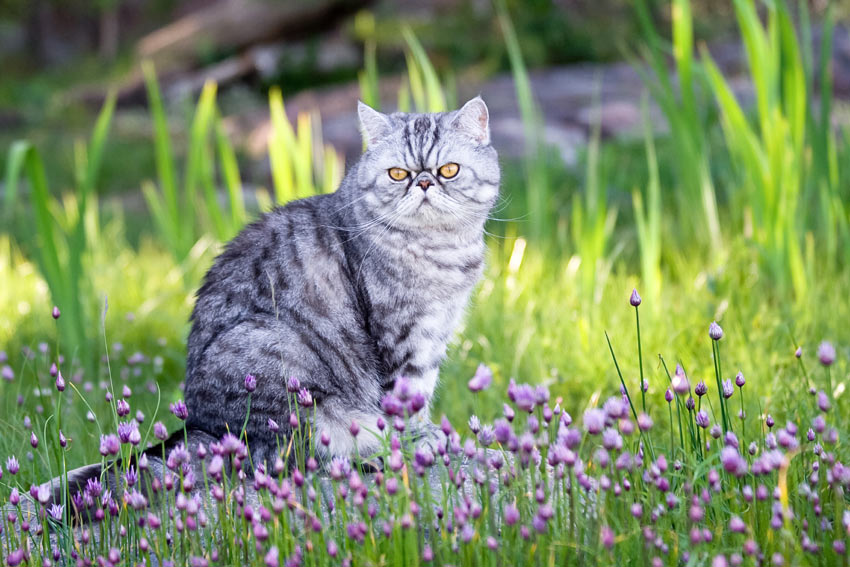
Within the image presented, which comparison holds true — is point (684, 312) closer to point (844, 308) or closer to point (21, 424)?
point (844, 308)

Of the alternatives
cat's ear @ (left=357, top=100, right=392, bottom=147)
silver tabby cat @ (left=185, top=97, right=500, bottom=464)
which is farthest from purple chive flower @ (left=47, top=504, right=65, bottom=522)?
cat's ear @ (left=357, top=100, right=392, bottom=147)

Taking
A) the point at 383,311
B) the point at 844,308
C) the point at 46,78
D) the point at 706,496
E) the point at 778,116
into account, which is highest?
the point at 46,78

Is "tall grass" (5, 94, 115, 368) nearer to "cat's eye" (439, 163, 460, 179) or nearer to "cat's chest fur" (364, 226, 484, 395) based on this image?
"cat's chest fur" (364, 226, 484, 395)

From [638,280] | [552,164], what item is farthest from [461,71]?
[638,280]

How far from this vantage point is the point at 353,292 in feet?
9.62

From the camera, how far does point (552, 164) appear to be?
752 cm

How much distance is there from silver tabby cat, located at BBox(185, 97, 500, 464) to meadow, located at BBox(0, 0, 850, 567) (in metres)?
0.22

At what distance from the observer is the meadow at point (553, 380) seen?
1.81 metres

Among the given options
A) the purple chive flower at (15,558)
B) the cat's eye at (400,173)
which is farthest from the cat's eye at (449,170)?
the purple chive flower at (15,558)

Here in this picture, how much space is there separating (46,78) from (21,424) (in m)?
19.0

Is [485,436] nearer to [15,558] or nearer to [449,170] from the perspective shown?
[15,558]

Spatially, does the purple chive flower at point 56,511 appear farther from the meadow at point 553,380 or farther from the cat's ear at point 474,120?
the cat's ear at point 474,120

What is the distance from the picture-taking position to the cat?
105 inches

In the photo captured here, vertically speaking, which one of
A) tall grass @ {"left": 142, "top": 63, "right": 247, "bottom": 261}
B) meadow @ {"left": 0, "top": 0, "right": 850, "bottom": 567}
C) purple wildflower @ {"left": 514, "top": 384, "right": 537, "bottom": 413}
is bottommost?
meadow @ {"left": 0, "top": 0, "right": 850, "bottom": 567}
